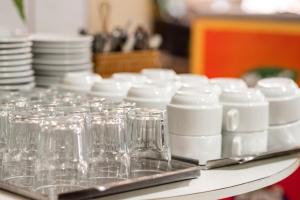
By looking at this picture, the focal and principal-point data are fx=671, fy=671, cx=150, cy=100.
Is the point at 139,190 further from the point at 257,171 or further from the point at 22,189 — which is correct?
the point at 257,171

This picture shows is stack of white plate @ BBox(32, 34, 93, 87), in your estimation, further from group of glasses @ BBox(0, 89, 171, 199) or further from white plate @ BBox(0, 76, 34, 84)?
group of glasses @ BBox(0, 89, 171, 199)

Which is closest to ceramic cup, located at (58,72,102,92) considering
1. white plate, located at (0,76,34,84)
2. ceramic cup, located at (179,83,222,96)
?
white plate, located at (0,76,34,84)

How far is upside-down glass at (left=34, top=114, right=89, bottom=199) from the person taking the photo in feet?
4.36

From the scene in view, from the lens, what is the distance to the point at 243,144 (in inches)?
66.6

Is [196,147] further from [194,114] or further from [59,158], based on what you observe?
[59,158]

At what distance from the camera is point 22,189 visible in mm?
1301

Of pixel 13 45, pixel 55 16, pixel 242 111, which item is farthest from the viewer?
pixel 55 16

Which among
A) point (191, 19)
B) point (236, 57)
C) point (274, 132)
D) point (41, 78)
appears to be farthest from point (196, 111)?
point (191, 19)

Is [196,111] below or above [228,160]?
above

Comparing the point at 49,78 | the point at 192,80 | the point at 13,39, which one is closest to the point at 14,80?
the point at 13,39

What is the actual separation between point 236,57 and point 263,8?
2.03ft

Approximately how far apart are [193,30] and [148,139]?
3.62m

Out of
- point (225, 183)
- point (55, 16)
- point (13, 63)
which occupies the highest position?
point (55, 16)

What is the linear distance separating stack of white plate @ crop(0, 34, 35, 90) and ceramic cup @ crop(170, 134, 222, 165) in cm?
69
